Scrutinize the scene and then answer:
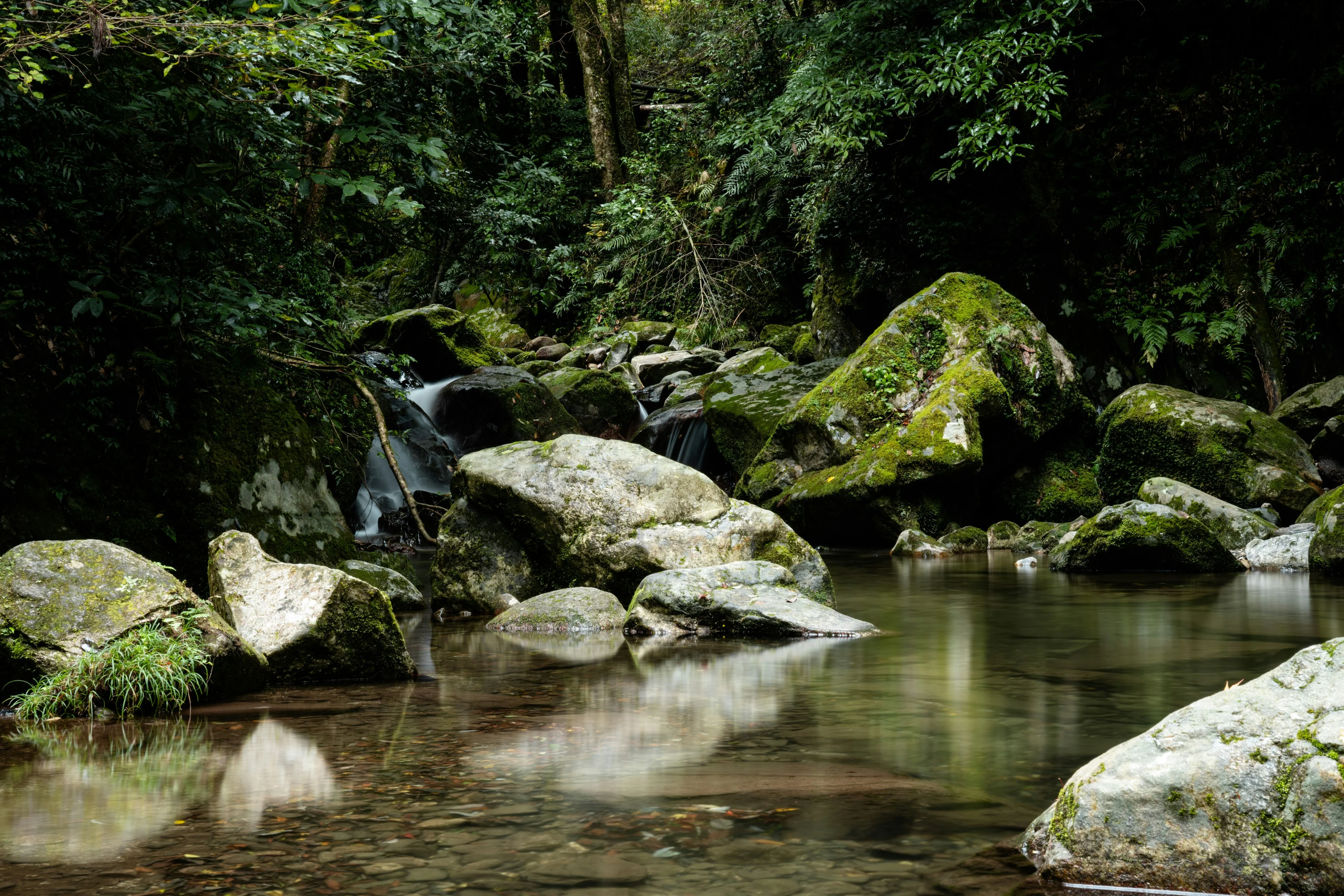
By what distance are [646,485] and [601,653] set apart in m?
1.94

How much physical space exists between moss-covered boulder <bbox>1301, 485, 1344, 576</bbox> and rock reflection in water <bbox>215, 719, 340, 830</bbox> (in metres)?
8.22

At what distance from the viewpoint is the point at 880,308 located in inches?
681

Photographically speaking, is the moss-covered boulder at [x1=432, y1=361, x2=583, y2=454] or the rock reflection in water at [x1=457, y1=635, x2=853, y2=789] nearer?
the rock reflection in water at [x1=457, y1=635, x2=853, y2=789]

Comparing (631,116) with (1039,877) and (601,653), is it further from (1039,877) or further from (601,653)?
(1039,877)

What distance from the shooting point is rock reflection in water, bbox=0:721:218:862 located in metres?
2.81

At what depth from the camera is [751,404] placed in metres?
15.0

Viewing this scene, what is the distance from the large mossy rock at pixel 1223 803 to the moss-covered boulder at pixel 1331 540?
22.8 feet

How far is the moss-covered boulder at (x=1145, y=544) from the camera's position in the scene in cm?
929

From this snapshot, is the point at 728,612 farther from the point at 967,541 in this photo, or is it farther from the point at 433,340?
the point at 433,340

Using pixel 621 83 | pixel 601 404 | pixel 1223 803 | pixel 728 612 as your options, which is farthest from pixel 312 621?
pixel 621 83

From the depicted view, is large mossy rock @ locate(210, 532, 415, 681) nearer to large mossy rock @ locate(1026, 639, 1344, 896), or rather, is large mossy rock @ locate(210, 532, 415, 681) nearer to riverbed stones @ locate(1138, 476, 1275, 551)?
large mossy rock @ locate(1026, 639, 1344, 896)

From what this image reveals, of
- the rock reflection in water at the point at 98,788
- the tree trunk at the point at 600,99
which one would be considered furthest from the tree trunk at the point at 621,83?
the rock reflection in water at the point at 98,788

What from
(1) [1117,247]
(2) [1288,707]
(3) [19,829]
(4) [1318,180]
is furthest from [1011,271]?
(3) [19,829]

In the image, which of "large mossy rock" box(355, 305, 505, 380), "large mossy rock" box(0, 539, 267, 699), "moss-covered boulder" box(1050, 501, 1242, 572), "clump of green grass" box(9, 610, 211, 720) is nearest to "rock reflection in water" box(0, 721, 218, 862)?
"clump of green grass" box(9, 610, 211, 720)
